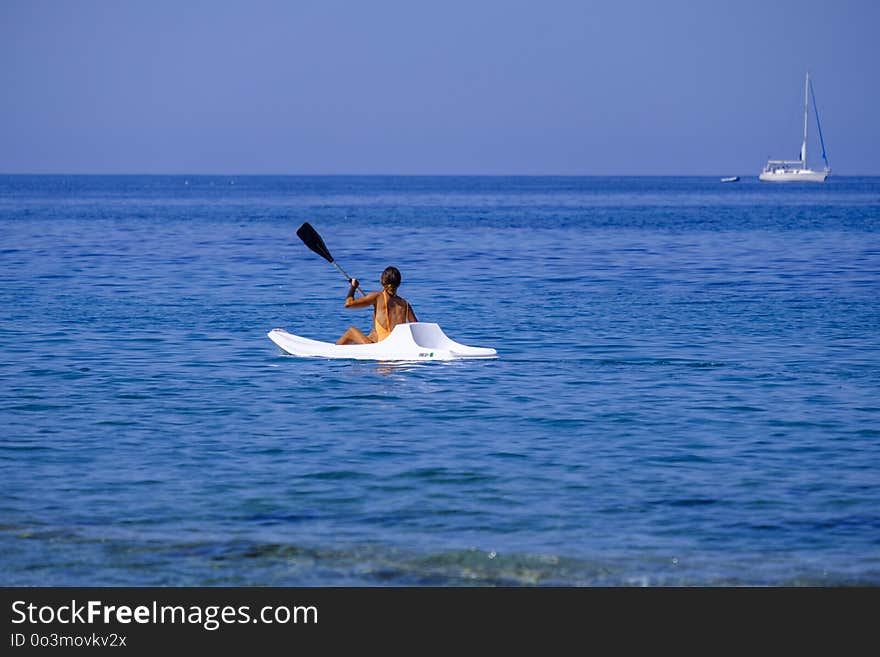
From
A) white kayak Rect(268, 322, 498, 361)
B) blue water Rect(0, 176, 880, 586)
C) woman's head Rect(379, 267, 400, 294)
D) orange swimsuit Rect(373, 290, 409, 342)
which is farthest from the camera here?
orange swimsuit Rect(373, 290, 409, 342)

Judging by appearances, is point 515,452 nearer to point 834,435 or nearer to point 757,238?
point 834,435

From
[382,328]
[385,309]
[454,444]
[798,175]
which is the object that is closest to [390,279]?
[385,309]

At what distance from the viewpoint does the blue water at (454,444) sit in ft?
30.2

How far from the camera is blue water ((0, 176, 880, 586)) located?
363 inches

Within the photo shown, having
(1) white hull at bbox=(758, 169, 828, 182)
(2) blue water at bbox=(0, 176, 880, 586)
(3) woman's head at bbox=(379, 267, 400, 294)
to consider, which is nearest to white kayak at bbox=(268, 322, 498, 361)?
(2) blue water at bbox=(0, 176, 880, 586)

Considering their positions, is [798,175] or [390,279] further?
[798,175]

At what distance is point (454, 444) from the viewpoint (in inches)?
506

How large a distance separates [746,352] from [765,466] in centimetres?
771

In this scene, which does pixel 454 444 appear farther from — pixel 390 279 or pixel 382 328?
pixel 382 328

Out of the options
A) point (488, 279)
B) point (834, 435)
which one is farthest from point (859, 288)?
point (834, 435)

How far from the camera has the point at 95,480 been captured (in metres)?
11.3

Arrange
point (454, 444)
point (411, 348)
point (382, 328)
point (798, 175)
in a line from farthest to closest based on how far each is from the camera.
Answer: point (798, 175) → point (382, 328) → point (411, 348) → point (454, 444)

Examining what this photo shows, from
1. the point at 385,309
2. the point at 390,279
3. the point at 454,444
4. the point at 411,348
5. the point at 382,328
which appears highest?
the point at 390,279

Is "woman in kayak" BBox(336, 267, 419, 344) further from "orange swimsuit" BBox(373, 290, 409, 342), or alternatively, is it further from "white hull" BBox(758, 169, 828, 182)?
"white hull" BBox(758, 169, 828, 182)
